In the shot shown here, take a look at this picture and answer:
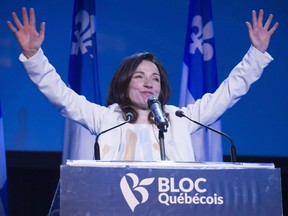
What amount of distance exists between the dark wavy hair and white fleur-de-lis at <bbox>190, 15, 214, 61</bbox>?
86cm

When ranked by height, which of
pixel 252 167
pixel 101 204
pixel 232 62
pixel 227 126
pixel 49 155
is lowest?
pixel 101 204

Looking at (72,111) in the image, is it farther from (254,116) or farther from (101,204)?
(254,116)

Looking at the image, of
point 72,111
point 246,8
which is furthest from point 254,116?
point 72,111

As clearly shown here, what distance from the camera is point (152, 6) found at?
3.62 m

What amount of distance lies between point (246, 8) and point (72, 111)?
1.96m

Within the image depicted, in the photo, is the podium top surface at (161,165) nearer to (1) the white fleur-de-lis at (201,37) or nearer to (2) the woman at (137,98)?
(2) the woman at (137,98)

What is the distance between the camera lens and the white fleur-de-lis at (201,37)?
3.27 metres

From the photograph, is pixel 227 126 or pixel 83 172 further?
pixel 227 126

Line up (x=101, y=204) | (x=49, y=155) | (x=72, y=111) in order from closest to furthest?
1. (x=101, y=204)
2. (x=72, y=111)
3. (x=49, y=155)

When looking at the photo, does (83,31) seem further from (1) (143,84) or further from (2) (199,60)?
(1) (143,84)

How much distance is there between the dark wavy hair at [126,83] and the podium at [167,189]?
3.49 feet

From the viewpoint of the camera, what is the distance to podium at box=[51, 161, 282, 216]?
1235 mm

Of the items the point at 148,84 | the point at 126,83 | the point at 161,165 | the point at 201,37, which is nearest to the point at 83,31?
the point at 201,37

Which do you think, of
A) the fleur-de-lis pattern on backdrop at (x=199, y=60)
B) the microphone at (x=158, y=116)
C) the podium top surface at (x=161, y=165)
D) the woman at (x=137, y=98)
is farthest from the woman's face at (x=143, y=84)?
the podium top surface at (x=161, y=165)
